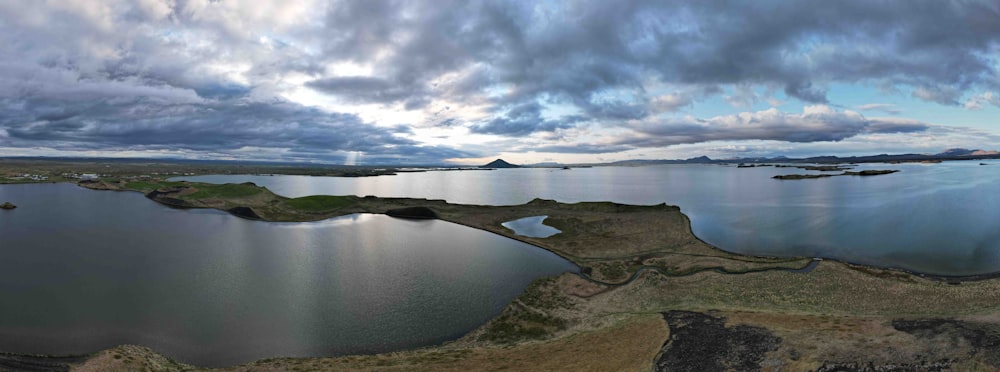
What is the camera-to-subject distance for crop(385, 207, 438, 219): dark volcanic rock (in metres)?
80.8

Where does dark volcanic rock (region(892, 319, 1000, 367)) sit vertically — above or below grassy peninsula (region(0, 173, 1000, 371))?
above

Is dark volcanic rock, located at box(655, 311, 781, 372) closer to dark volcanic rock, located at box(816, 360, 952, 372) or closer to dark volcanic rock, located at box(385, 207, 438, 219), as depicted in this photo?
dark volcanic rock, located at box(816, 360, 952, 372)

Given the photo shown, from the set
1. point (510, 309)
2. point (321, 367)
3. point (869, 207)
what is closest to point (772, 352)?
point (510, 309)

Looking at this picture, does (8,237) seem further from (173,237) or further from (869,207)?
(869,207)

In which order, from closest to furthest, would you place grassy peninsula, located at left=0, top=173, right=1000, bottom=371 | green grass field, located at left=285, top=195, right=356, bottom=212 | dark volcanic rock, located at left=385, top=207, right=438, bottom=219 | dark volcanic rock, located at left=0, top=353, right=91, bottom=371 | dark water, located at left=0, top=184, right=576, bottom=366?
1. grassy peninsula, located at left=0, top=173, right=1000, bottom=371
2. dark volcanic rock, located at left=0, top=353, right=91, bottom=371
3. dark water, located at left=0, top=184, right=576, bottom=366
4. dark volcanic rock, located at left=385, top=207, right=438, bottom=219
5. green grass field, located at left=285, top=195, right=356, bottom=212

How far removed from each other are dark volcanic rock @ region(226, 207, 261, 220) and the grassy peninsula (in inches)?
2343

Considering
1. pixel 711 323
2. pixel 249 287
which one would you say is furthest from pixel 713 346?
pixel 249 287

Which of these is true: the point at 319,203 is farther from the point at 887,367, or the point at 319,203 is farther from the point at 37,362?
the point at 887,367

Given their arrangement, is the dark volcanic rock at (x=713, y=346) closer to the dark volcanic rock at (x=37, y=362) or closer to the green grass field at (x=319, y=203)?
the dark volcanic rock at (x=37, y=362)

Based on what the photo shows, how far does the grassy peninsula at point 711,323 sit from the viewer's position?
21.0 meters

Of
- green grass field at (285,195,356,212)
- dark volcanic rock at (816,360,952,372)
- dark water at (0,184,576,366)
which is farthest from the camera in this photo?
green grass field at (285,195,356,212)

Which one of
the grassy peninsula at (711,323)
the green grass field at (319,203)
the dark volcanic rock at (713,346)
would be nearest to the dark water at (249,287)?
the grassy peninsula at (711,323)

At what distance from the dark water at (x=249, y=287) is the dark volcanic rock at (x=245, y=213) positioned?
1114cm

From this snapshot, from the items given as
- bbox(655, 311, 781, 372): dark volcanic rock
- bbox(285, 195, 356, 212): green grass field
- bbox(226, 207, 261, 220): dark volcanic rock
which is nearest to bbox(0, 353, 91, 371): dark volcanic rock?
bbox(655, 311, 781, 372): dark volcanic rock
